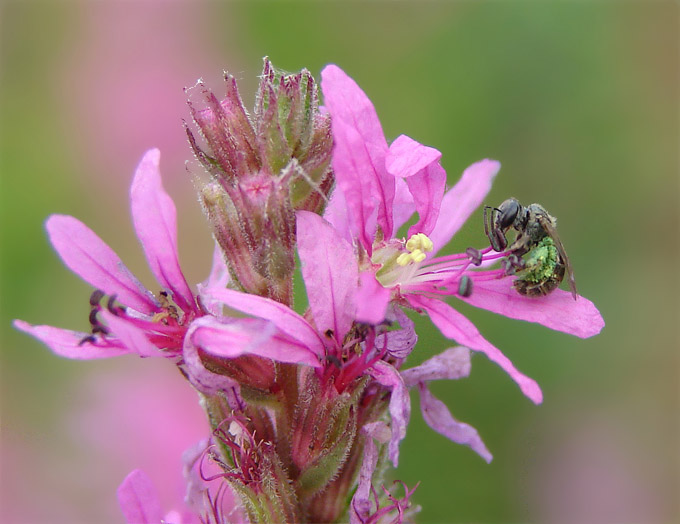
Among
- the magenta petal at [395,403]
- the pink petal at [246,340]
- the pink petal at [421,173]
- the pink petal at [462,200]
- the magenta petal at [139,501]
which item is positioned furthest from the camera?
the pink petal at [462,200]

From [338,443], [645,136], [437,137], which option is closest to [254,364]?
[338,443]

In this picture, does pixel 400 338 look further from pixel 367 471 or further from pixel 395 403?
pixel 367 471

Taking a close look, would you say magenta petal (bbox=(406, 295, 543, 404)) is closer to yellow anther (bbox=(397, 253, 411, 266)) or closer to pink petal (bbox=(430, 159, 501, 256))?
yellow anther (bbox=(397, 253, 411, 266))

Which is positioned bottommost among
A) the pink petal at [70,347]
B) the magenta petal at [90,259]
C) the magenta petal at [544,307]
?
the magenta petal at [544,307]

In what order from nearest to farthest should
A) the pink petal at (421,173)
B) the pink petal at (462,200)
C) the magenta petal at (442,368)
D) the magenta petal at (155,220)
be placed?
1. the pink petal at (421,173)
2. the magenta petal at (155,220)
3. the magenta petal at (442,368)
4. the pink petal at (462,200)

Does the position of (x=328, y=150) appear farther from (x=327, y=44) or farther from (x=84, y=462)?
(x=327, y=44)

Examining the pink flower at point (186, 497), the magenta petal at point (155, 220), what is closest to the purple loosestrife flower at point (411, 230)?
the magenta petal at point (155, 220)

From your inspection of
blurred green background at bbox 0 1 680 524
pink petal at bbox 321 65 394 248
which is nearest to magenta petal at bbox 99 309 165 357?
pink petal at bbox 321 65 394 248

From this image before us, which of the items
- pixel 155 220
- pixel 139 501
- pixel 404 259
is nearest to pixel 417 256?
pixel 404 259

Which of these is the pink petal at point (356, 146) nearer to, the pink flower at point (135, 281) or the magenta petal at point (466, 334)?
→ the magenta petal at point (466, 334)
